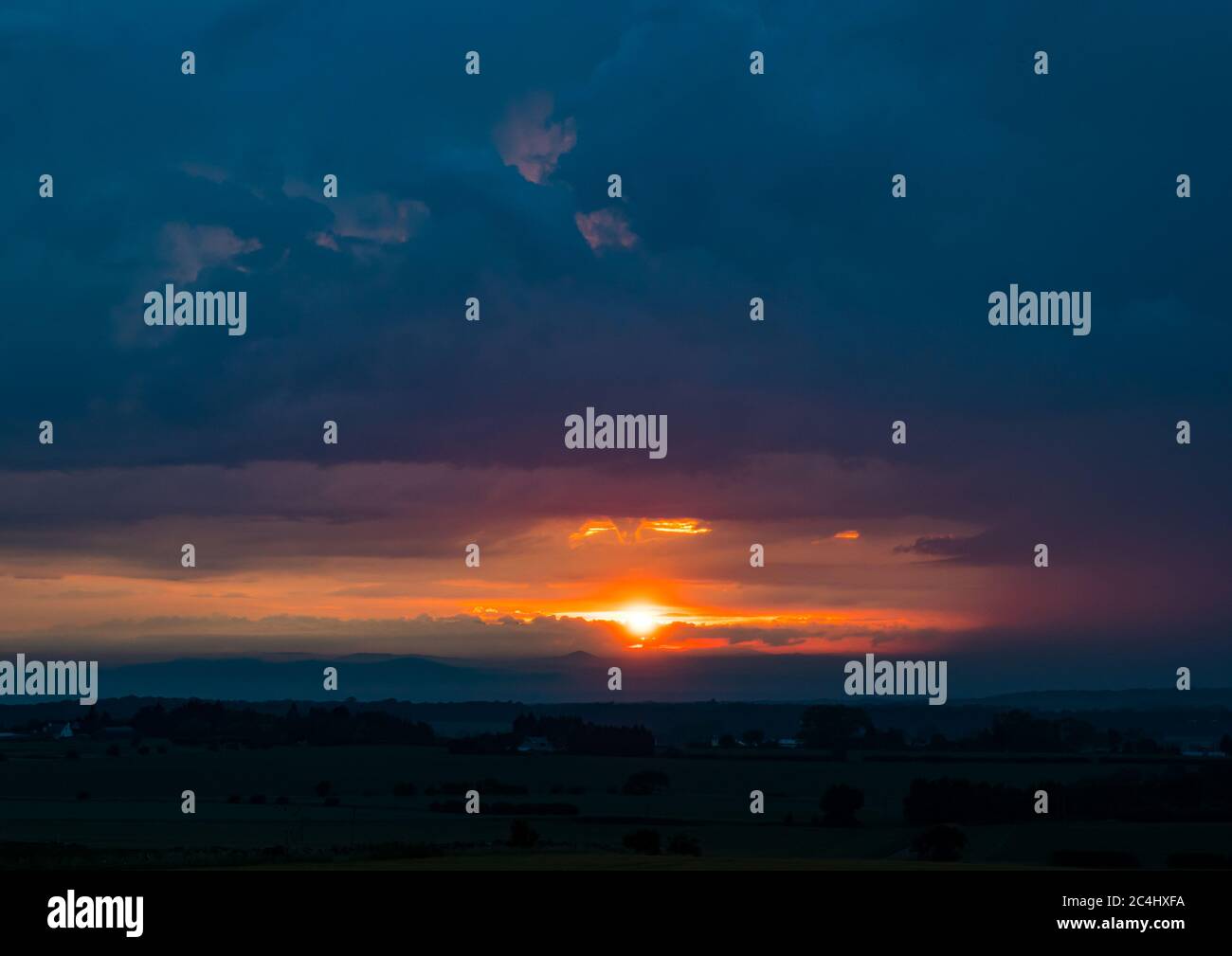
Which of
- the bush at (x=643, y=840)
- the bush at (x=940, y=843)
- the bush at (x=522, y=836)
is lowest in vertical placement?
the bush at (x=940, y=843)

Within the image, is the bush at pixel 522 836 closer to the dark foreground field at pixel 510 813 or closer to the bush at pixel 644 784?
the dark foreground field at pixel 510 813

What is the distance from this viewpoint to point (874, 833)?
307ft

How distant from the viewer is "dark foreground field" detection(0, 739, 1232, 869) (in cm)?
5684

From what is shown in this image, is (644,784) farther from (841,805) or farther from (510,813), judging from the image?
(510,813)

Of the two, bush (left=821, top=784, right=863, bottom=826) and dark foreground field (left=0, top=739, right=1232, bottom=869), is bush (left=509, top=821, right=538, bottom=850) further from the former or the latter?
bush (left=821, top=784, right=863, bottom=826)

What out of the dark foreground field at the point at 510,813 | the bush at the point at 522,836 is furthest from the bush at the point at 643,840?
the bush at the point at 522,836

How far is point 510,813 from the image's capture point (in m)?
102

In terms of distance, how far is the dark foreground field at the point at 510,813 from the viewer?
56.8m

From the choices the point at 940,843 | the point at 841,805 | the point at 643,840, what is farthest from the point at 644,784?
the point at 643,840

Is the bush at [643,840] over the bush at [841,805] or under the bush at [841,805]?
over
